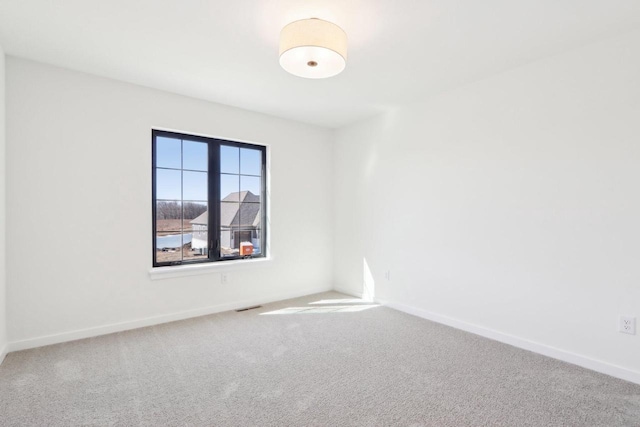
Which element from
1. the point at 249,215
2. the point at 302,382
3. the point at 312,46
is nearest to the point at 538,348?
the point at 302,382

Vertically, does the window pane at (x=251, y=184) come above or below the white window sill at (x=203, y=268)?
above

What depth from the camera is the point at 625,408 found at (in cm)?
200

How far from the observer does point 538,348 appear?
280 centimetres

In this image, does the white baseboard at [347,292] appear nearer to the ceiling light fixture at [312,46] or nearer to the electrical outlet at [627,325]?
the electrical outlet at [627,325]

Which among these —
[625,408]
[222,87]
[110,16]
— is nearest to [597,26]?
[625,408]

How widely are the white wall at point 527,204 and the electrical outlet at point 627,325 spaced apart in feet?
0.14

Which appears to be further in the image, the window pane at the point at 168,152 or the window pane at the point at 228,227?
the window pane at the point at 228,227

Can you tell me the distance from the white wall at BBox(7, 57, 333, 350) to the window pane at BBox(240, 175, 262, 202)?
1.84 ft

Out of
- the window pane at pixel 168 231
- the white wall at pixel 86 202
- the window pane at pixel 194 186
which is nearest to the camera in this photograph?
the white wall at pixel 86 202

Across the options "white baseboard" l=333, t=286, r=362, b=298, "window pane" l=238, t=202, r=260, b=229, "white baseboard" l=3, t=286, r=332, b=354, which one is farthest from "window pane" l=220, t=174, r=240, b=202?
"white baseboard" l=333, t=286, r=362, b=298

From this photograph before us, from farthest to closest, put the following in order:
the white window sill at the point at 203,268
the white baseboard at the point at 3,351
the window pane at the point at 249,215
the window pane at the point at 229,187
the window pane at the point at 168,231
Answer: the window pane at the point at 249,215, the window pane at the point at 229,187, the window pane at the point at 168,231, the white window sill at the point at 203,268, the white baseboard at the point at 3,351

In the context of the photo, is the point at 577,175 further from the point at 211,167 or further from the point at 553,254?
the point at 211,167

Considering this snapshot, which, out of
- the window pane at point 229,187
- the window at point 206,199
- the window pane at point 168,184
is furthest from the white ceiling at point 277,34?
the window pane at point 229,187

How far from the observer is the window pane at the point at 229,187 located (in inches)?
159
